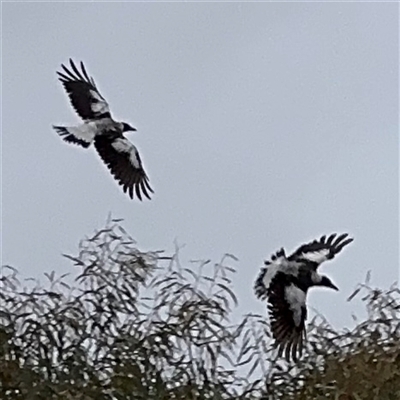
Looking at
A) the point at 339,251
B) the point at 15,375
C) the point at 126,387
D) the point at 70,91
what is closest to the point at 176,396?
the point at 126,387

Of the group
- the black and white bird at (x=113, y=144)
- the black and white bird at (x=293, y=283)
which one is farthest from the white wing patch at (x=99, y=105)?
the black and white bird at (x=293, y=283)

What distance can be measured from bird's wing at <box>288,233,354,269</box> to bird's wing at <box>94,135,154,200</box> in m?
0.81

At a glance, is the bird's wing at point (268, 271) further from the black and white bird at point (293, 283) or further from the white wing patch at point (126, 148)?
the white wing patch at point (126, 148)

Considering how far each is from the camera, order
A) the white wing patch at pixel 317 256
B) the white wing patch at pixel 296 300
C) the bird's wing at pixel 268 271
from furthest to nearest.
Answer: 1. the white wing patch at pixel 317 256
2. the bird's wing at pixel 268 271
3. the white wing patch at pixel 296 300

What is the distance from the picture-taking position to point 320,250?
7.95 meters

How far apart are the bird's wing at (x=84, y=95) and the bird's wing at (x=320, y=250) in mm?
1162

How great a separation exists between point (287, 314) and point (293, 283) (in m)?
0.32

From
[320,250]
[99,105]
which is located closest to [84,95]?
[99,105]

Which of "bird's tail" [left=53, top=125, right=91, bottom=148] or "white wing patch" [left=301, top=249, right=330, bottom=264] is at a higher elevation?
"bird's tail" [left=53, top=125, right=91, bottom=148]

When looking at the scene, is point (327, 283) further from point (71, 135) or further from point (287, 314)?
point (71, 135)

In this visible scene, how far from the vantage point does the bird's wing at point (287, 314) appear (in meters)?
6.93

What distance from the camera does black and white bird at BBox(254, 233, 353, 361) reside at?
7121 mm

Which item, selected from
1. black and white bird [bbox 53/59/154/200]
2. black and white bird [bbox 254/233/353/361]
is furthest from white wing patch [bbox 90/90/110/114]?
black and white bird [bbox 254/233/353/361]

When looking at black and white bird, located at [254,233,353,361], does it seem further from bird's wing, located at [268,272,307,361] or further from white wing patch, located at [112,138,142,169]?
white wing patch, located at [112,138,142,169]
